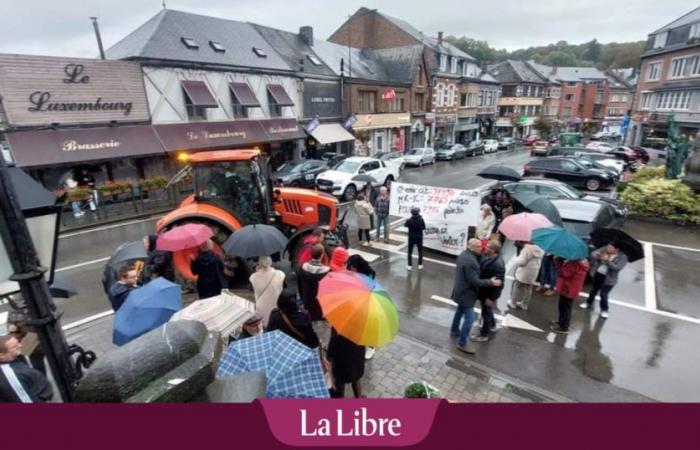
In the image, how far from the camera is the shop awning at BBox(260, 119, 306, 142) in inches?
854

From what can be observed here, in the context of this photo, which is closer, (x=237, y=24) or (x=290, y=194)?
(x=290, y=194)

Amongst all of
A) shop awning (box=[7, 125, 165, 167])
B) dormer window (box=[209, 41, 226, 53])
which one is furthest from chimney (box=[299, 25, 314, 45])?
shop awning (box=[7, 125, 165, 167])

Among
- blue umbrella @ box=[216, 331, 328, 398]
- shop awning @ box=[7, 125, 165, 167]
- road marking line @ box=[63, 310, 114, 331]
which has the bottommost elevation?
road marking line @ box=[63, 310, 114, 331]

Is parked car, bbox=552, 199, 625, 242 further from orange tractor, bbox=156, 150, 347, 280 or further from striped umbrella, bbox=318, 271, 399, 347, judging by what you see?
striped umbrella, bbox=318, 271, 399, 347

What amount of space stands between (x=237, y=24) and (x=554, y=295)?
24.5 meters

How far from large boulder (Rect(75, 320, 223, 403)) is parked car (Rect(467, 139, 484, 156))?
35.7m

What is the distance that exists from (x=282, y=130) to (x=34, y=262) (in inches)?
843

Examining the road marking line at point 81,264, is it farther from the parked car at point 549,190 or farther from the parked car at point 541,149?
the parked car at point 541,149

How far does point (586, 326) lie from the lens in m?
6.42

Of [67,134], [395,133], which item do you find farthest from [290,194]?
[395,133]

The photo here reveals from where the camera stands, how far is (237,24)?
76.1 feet

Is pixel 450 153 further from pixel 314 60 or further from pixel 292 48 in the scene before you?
pixel 292 48

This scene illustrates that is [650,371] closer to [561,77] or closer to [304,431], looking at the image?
[304,431]

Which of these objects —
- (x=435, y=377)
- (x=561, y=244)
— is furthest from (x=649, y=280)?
(x=435, y=377)
